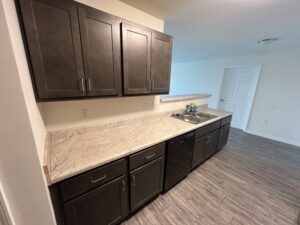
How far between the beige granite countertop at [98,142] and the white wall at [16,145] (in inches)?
4.5

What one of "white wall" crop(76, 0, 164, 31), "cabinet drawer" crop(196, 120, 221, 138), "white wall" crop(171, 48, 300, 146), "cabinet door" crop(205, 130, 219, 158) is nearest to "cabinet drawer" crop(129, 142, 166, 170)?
"cabinet drawer" crop(196, 120, 221, 138)

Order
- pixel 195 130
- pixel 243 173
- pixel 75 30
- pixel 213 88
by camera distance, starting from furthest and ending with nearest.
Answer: pixel 213 88 → pixel 243 173 → pixel 195 130 → pixel 75 30

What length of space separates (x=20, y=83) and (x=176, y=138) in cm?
147

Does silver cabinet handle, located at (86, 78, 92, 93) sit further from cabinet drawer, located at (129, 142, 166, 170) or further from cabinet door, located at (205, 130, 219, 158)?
cabinet door, located at (205, 130, 219, 158)

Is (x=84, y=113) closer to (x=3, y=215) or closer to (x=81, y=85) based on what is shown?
(x=81, y=85)

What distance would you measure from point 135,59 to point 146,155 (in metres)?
1.08

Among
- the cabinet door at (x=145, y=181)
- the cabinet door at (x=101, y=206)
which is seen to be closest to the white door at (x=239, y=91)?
the cabinet door at (x=145, y=181)

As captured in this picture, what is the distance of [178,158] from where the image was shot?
1.74m

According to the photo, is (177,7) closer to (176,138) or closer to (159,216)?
(176,138)

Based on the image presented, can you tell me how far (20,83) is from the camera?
601 millimetres

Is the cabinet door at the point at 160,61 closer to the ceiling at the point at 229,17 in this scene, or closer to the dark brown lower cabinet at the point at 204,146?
the ceiling at the point at 229,17

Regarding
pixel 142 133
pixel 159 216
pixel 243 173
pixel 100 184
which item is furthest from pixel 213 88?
Result: pixel 100 184

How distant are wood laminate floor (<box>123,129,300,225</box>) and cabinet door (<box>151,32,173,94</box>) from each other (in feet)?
5.01

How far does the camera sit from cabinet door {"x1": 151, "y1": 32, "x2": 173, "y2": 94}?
5.22ft
